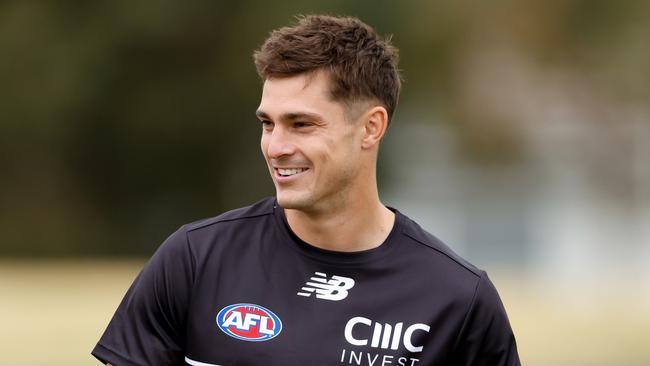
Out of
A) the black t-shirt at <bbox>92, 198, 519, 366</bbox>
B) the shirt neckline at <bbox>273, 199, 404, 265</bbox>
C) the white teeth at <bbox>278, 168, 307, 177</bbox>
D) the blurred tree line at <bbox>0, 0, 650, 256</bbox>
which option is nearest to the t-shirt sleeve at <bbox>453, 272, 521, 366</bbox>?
the black t-shirt at <bbox>92, 198, 519, 366</bbox>

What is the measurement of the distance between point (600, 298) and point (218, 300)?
18.4 metres

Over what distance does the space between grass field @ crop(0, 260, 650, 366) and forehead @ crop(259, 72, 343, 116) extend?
29.7ft

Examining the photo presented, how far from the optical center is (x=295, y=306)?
403 centimetres

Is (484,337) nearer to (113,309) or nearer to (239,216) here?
(239,216)

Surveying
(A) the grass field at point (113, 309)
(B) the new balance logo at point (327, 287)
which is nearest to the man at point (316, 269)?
(B) the new balance logo at point (327, 287)

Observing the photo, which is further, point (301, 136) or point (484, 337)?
point (484, 337)

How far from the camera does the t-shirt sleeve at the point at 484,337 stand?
4082mm

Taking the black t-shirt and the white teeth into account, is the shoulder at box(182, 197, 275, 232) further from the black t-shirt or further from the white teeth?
the white teeth

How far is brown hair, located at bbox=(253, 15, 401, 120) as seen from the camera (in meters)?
3.96

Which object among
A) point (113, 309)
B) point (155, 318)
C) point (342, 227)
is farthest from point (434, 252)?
point (113, 309)

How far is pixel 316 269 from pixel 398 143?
29.0 metres

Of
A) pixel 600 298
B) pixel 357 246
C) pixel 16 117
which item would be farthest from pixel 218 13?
pixel 357 246

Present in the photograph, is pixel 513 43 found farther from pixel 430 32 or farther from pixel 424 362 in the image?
pixel 424 362

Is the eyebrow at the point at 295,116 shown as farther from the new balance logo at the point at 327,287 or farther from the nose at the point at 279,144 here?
the new balance logo at the point at 327,287
